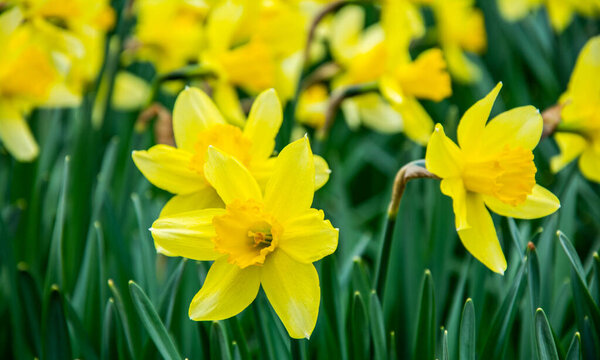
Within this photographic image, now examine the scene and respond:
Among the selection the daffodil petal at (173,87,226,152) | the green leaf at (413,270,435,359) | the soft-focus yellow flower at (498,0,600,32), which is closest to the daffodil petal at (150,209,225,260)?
the daffodil petal at (173,87,226,152)

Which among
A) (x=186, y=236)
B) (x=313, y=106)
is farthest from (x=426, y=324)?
(x=313, y=106)

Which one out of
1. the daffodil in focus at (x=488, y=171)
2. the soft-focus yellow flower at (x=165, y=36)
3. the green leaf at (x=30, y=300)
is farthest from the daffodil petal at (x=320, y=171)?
the soft-focus yellow flower at (x=165, y=36)

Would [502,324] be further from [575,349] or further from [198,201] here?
[198,201]

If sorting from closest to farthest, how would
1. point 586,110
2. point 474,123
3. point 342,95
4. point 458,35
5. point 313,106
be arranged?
point 474,123
point 586,110
point 342,95
point 313,106
point 458,35

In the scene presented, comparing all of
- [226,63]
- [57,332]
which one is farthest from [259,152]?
[226,63]

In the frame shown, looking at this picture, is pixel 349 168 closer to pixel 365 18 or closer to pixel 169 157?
pixel 365 18

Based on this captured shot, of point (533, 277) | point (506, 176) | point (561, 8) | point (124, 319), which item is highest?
point (561, 8)

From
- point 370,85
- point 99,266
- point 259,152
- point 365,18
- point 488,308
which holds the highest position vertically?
point 365,18

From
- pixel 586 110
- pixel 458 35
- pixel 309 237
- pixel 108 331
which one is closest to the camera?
pixel 309 237
